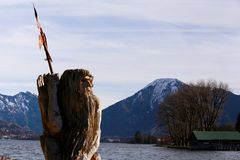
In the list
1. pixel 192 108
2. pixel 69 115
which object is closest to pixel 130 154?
pixel 192 108

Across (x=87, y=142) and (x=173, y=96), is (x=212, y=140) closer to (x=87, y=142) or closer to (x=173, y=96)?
(x=173, y=96)

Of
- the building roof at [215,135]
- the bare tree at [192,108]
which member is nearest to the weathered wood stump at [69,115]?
the building roof at [215,135]

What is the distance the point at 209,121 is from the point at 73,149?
453 ft

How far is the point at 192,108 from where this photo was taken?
142 meters

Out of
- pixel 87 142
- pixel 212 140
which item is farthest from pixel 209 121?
pixel 87 142

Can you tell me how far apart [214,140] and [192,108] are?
880 cm

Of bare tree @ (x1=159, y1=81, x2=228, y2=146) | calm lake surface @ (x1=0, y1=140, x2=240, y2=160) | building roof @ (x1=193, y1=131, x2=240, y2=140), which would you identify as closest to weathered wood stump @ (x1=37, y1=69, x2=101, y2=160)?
calm lake surface @ (x1=0, y1=140, x2=240, y2=160)

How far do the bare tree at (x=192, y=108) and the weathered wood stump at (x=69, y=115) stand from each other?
131m

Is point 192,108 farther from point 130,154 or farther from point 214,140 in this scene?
point 130,154

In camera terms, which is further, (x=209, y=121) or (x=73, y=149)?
(x=209, y=121)

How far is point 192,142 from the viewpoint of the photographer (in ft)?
461

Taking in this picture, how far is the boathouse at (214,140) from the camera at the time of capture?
138 meters

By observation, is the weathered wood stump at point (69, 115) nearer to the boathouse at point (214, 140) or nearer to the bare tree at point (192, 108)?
the boathouse at point (214, 140)

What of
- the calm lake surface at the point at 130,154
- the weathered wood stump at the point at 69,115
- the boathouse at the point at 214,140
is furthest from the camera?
the boathouse at the point at 214,140
